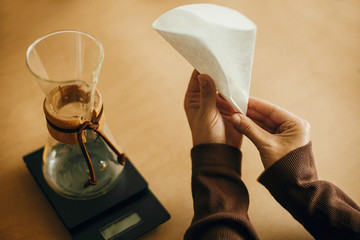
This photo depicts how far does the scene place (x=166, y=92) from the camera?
2.60ft

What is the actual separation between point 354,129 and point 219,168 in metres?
0.36

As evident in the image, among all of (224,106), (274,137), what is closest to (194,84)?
(224,106)

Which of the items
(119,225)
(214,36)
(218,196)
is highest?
(214,36)

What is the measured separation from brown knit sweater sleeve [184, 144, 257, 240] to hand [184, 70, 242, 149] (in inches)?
0.9

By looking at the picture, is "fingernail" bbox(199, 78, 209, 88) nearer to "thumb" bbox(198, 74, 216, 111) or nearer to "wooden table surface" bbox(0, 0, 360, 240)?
"thumb" bbox(198, 74, 216, 111)

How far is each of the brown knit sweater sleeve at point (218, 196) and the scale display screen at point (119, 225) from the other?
0.37 ft

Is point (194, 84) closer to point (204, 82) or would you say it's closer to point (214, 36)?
point (204, 82)

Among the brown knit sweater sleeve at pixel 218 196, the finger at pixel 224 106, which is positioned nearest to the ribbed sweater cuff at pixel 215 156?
the brown knit sweater sleeve at pixel 218 196

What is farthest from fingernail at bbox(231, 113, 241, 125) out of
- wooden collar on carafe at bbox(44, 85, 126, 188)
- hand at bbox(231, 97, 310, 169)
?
wooden collar on carafe at bbox(44, 85, 126, 188)

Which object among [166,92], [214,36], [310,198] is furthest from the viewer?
[166,92]

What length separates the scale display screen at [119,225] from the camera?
23.5 inches

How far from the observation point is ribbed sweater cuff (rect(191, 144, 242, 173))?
1.92ft

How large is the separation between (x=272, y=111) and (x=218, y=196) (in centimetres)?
20

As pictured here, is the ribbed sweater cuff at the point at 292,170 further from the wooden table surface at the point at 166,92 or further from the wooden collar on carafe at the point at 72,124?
the wooden collar on carafe at the point at 72,124
